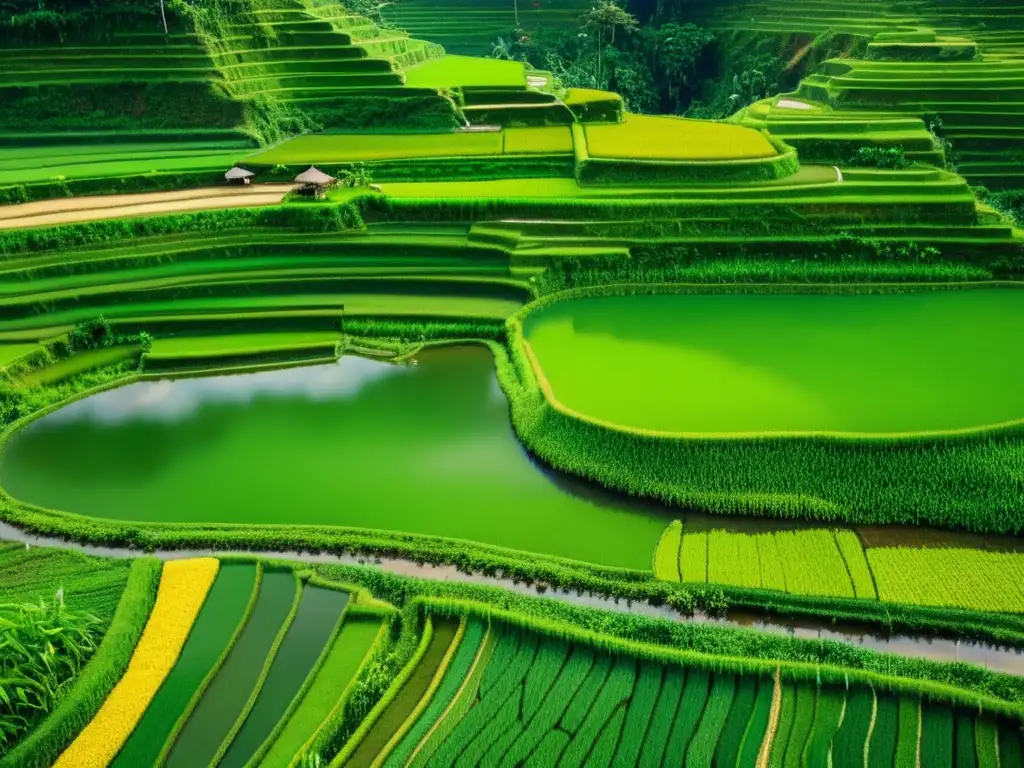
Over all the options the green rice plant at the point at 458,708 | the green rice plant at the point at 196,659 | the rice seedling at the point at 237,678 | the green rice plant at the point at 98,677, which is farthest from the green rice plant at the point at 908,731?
the green rice plant at the point at 98,677

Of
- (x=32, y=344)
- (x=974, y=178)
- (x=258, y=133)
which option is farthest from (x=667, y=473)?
(x=974, y=178)

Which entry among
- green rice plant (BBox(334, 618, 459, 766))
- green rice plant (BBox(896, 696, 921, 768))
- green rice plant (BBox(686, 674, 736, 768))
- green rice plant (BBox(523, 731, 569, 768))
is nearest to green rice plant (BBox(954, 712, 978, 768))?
green rice plant (BBox(896, 696, 921, 768))

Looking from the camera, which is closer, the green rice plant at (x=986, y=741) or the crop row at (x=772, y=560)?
the green rice plant at (x=986, y=741)

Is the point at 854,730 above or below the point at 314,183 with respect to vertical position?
below

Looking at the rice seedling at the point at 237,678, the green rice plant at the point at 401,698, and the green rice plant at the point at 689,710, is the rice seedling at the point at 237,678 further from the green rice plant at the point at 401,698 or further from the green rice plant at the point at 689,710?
the green rice plant at the point at 689,710

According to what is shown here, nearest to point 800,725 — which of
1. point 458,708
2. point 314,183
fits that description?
point 458,708

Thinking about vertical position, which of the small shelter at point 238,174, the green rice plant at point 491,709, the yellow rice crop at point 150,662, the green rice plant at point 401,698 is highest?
the small shelter at point 238,174

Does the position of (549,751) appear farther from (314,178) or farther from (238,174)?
(238,174)
